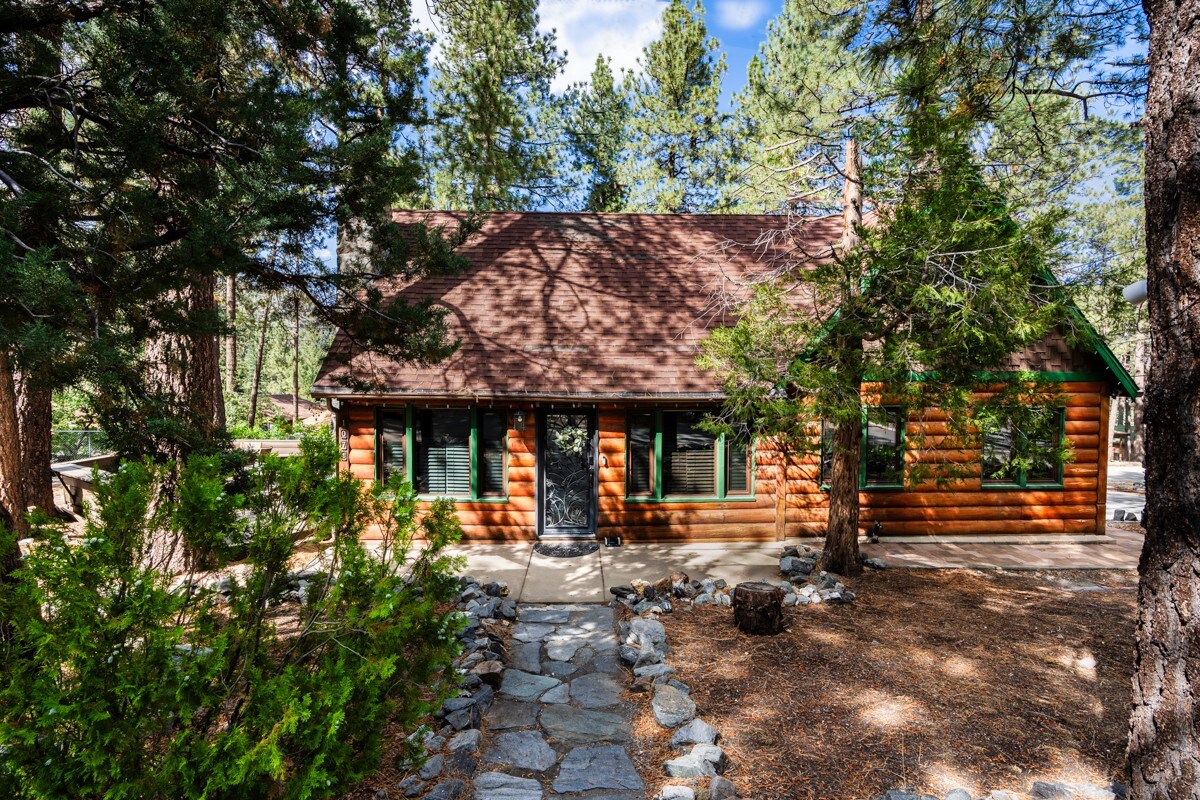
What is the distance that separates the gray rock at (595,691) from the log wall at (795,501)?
13.7 ft

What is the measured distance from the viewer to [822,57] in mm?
15148

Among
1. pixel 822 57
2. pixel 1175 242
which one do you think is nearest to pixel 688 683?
pixel 1175 242

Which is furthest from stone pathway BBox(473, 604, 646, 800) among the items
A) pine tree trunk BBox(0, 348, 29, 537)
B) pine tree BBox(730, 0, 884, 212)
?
pine tree trunk BBox(0, 348, 29, 537)

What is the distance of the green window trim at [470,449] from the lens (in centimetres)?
918

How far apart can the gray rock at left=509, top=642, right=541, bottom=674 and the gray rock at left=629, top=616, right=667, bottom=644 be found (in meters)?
0.93

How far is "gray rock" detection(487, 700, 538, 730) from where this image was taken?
4.33m

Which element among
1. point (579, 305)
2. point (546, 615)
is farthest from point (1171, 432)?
point (579, 305)

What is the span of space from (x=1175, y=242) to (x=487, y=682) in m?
5.28

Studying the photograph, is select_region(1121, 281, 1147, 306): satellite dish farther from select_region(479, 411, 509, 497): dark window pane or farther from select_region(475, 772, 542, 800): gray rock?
select_region(479, 411, 509, 497): dark window pane

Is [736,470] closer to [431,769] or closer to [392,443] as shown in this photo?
[392,443]

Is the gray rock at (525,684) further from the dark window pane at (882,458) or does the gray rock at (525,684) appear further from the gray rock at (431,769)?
the dark window pane at (882,458)

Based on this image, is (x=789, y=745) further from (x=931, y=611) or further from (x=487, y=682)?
(x=931, y=611)

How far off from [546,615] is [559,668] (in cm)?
117

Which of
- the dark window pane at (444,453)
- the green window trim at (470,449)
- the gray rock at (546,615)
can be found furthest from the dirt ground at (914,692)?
the dark window pane at (444,453)
